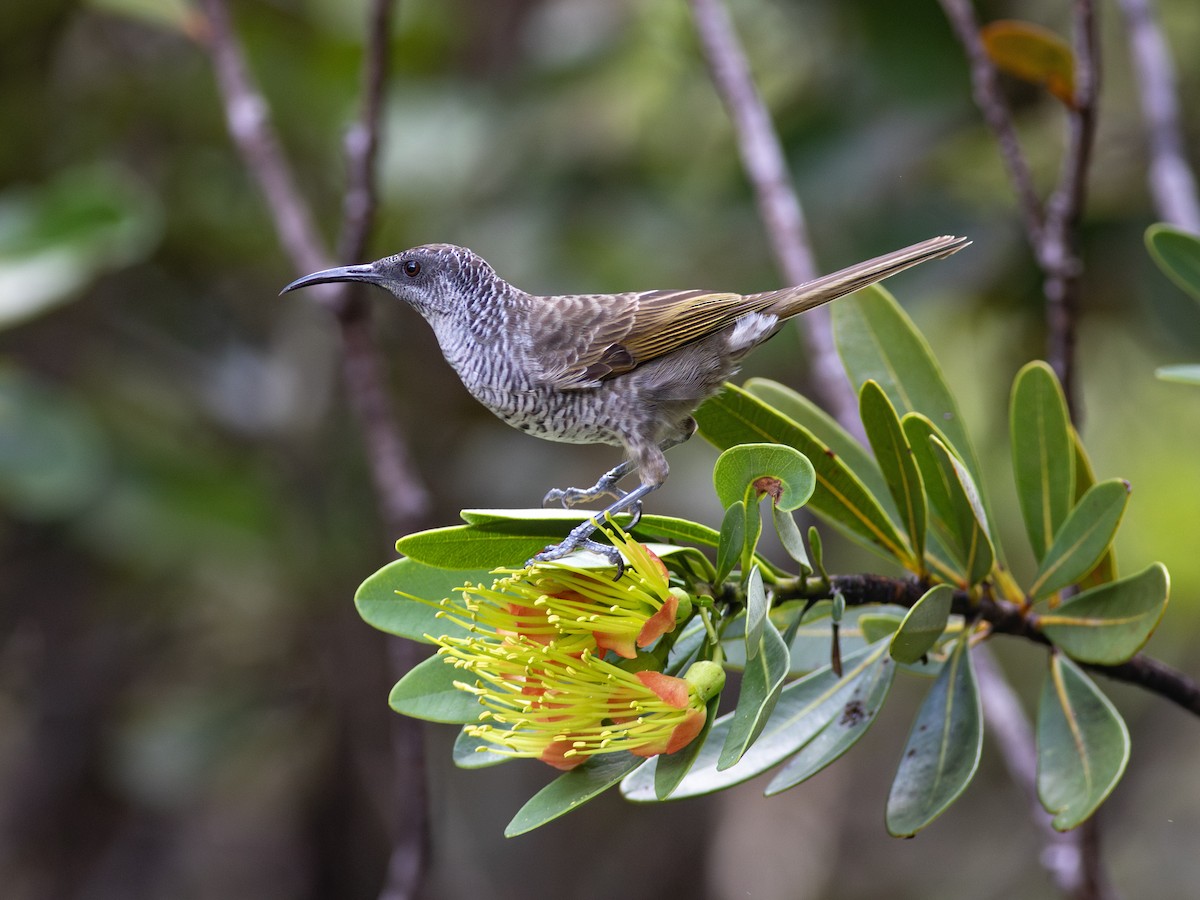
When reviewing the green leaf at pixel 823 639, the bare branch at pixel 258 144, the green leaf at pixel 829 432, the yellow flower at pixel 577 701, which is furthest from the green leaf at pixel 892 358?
the bare branch at pixel 258 144

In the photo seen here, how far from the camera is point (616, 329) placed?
2359 mm

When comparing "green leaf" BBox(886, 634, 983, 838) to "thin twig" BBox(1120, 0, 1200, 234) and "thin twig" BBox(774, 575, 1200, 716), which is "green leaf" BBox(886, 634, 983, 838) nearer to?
"thin twig" BBox(774, 575, 1200, 716)

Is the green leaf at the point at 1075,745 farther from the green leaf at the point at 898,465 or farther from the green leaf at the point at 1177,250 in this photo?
the green leaf at the point at 1177,250

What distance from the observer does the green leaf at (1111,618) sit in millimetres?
1450

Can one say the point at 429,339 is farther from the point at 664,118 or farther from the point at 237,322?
the point at 664,118

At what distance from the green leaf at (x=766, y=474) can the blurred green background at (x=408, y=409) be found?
239 centimetres

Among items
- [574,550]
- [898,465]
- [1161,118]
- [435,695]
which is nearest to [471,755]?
[435,695]

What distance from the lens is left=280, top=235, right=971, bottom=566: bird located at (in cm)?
219

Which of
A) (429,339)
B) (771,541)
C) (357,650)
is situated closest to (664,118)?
(429,339)

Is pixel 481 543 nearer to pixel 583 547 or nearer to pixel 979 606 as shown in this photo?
pixel 583 547

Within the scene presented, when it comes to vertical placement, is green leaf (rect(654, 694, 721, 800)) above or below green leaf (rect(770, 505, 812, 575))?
below

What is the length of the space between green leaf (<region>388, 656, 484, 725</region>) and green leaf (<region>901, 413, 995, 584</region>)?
2.16 feet

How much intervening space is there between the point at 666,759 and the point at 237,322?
360cm

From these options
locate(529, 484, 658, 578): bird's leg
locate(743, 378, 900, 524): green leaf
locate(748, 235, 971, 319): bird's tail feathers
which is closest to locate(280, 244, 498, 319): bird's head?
locate(748, 235, 971, 319): bird's tail feathers
